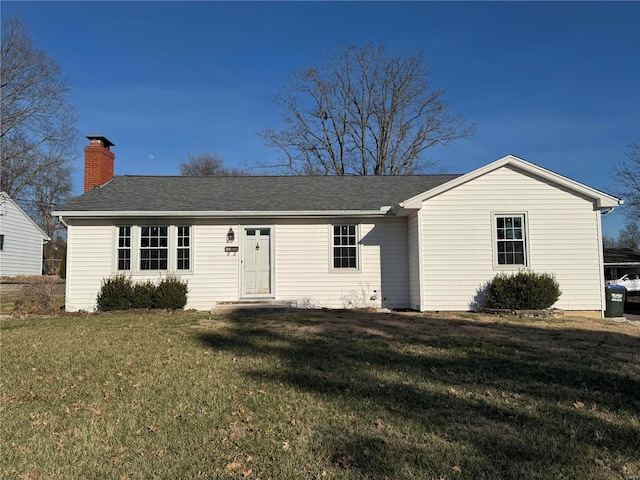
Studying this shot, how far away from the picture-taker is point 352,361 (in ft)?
20.9

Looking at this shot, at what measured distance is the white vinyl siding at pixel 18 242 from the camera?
27781mm

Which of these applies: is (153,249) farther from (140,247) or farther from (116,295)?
(116,295)

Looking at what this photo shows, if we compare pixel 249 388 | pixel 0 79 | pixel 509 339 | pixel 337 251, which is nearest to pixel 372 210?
pixel 337 251

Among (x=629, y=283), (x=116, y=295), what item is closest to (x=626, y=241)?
(x=629, y=283)

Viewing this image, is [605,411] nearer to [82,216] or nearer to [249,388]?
[249,388]

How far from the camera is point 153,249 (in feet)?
42.8

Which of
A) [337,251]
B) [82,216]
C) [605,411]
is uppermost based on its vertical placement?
[82,216]

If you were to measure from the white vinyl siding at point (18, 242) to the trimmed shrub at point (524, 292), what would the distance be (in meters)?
26.8

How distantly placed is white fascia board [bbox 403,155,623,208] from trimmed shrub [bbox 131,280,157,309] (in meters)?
7.11

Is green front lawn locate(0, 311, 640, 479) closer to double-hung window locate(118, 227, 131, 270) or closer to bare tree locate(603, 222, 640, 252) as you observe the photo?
double-hung window locate(118, 227, 131, 270)

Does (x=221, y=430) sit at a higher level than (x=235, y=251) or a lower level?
lower

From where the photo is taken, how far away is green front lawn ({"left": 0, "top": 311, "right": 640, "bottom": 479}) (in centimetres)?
332

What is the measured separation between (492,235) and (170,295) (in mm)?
8649

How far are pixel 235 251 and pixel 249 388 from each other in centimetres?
826
